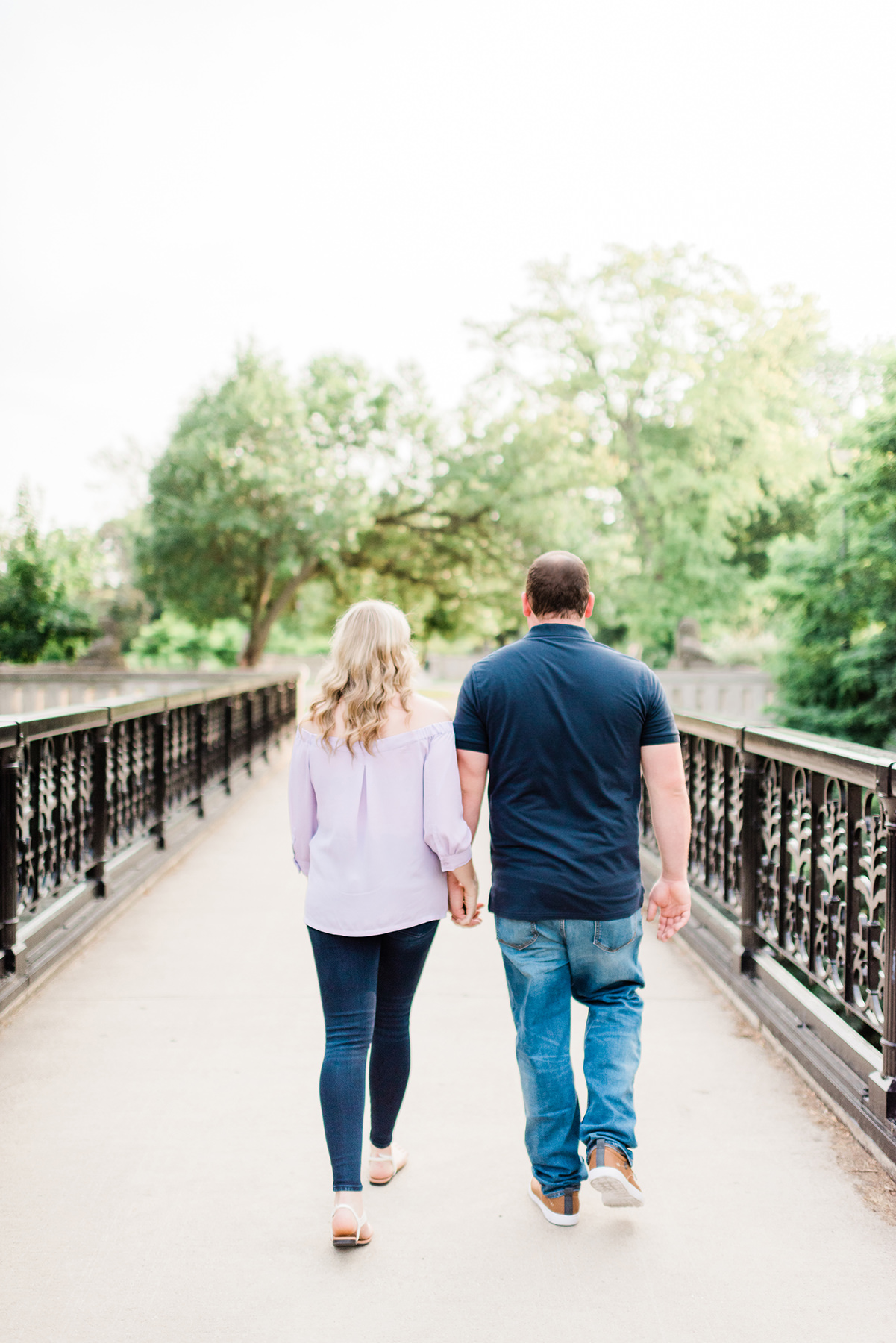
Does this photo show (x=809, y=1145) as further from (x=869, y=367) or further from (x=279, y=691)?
(x=279, y=691)

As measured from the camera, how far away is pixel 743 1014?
4.37 metres

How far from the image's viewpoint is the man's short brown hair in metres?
2.79

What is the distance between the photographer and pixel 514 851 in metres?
2.71

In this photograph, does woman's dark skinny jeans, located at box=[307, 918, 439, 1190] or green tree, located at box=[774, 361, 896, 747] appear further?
green tree, located at box=[774, 361, 896, 747]

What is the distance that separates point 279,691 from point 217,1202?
1398 cm

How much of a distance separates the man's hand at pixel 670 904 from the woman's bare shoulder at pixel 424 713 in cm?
78

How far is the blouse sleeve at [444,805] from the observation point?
8.41 ft

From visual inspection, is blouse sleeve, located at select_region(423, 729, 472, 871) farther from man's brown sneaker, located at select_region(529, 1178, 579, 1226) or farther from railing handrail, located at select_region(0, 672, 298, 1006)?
railing handrail, located at select_region(0, 672, 298, 1006)

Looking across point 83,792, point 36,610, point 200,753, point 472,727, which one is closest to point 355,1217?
point 472,727

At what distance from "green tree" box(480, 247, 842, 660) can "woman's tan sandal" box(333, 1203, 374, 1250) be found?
85.3 ft

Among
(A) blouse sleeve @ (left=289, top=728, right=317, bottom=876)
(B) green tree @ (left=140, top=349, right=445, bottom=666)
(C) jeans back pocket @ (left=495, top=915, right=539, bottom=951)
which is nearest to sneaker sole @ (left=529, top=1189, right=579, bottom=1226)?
(C) jeans back pocket @ (left=495, top=915, right=539, bottom=951)

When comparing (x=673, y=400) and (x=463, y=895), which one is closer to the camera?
(x=463, y=895)

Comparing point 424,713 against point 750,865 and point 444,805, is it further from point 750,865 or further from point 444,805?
point 750,865

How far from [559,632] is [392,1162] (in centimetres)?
161
